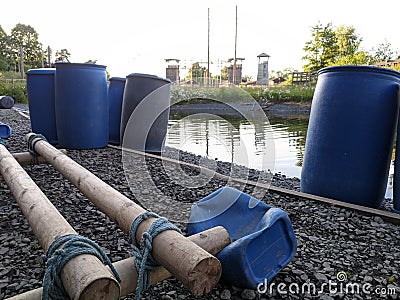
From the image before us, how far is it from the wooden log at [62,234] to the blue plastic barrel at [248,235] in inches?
20.3

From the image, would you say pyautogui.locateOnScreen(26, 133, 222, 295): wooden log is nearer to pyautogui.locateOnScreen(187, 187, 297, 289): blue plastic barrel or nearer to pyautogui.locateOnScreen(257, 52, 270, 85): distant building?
pyautogui.locateOnScreen(187, 187, 297, 289): blue plastic barrel

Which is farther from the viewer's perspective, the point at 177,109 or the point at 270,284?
the point at 177,109

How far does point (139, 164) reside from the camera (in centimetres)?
367

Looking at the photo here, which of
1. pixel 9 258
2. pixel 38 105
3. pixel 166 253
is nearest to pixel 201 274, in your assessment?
pixel 166 253

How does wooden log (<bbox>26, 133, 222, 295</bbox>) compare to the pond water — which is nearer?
wooden log (<bbox>26, 133, 222, 295</bbox>)

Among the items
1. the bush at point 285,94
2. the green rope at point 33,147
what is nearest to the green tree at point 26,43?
the bush at point 285,94

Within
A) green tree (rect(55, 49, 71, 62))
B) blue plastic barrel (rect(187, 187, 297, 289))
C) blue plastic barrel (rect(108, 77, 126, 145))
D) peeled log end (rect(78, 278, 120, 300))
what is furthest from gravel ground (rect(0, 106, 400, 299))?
green tree (rect(55, 49, 71, 62))

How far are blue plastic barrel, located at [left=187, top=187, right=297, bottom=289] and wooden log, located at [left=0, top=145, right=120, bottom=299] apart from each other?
0.52 meters

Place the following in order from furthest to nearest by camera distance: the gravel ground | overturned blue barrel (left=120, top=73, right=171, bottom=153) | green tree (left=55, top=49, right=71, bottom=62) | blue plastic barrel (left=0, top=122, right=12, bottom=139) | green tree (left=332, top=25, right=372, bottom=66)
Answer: green tree (left=55, top=49, right=71, bottom=62)
green tree (left=332, top=25, right=372, bottom=66)
blue plastic barrel (left=0, top=122, right=12, bottom=139)
overturned blue barrel (left=120, top=73, right=171, bottom=153)
the gravel ground

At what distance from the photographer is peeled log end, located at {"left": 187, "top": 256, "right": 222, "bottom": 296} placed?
99cm

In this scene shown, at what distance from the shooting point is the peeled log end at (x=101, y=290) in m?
0.85

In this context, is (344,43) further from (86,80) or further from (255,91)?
(86,80)

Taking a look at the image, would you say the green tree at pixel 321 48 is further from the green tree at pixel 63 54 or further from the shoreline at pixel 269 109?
the green tree at pixel 63 54

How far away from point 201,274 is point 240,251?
10.1 inches
